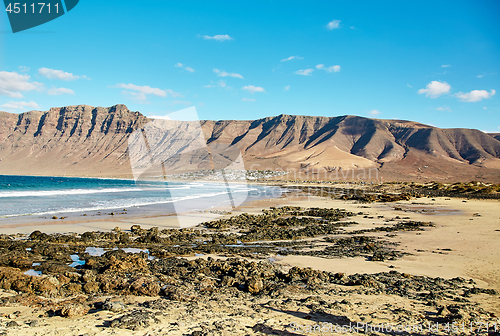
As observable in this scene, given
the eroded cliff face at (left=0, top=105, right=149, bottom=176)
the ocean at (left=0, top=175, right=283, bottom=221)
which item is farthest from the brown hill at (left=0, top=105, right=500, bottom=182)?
the ocean at (left=0, top=175, right=283, bottom=221)

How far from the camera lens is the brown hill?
102062 mm

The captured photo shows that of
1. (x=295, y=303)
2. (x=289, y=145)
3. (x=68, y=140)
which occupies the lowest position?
(x=295, y=303)

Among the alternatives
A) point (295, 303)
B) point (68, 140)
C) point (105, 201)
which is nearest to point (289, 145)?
point (68, 140)

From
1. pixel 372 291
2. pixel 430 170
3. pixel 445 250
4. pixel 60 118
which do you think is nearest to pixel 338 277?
pixel 372 291

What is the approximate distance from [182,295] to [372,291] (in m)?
4.09

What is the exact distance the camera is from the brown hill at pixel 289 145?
4018 inches

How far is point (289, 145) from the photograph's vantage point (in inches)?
6314

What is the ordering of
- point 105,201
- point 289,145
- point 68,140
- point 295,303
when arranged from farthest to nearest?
point 68,140, point 289,145, point 105,201, point 295,303

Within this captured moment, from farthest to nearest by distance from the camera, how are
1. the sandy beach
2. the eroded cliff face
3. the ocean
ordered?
1. the eroded cliff face
2. the ocean
3. the sandy beach

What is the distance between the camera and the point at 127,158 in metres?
148

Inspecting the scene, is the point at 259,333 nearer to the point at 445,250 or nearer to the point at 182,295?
the point at 182,295

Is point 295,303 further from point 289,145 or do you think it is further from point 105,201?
point 289,145

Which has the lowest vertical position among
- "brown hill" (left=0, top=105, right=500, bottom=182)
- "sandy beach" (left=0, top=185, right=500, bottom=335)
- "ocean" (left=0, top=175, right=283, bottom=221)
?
"ocean" (left=0, top=175, right=283, bottom=221)

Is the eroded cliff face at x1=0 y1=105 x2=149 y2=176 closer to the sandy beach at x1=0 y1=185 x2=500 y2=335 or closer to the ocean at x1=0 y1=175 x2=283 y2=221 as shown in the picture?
the ocean at x1=0 y1=175 x2=283 y2=221
